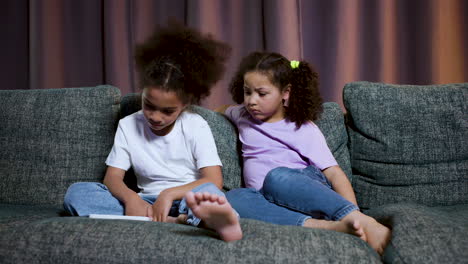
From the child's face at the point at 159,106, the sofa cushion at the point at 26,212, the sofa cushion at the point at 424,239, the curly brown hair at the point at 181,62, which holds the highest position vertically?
the curly brown hair at the point at 181,62

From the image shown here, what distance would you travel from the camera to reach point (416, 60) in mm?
2244

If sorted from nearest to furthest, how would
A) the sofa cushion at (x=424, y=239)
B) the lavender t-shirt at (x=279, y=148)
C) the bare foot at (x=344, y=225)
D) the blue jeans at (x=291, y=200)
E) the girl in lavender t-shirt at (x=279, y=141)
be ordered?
the sofa cushion at (x=424, y=239), the bare foot at (x=344, y=225), the blue jeans at (x=291, y=200), the girl in lavender t-shirt at (x=279, y=141), the lavender t-shirt at (x=279, y=148)

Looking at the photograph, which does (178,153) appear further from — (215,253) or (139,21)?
(139,21)

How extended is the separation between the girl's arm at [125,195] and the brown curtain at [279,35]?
900 millimetres

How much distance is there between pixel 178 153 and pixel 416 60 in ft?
4.58

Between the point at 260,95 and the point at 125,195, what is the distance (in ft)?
1.89

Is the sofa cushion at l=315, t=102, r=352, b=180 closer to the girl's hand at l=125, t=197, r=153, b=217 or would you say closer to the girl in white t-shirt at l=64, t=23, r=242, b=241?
the girl in white t-shirt at l=64, t=23, r=242, b=241

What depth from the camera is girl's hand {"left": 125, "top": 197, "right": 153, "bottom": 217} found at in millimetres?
1337

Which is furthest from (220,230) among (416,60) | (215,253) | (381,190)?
(416,60)

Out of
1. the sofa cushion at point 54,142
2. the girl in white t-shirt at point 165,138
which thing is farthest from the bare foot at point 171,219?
the sofa cushion at point 54,142

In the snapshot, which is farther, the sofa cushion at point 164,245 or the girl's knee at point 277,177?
the girl's knee at point 277,177

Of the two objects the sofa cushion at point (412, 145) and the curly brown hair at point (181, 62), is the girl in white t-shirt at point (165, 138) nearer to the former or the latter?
the curly brown hair at point (181, 62)

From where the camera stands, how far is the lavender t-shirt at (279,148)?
157 centimetres

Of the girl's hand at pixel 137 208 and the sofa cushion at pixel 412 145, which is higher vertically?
the sofa cushion at pixel 412 145
